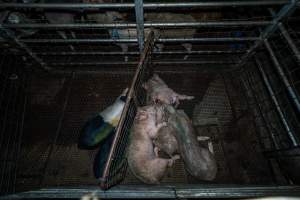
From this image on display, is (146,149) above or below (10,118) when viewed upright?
below

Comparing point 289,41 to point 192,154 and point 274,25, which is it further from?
point 192,154

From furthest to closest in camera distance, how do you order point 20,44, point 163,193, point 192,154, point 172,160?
point 172,160
point 20,44
point 192,154
point 163,193

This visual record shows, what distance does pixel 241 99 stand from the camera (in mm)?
4570

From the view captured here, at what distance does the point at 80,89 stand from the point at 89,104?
17.0 inches

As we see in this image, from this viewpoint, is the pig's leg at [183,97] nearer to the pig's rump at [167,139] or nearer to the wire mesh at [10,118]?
the pig's rump at [167,139]

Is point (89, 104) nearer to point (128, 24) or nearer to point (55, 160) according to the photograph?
point (55, 160)

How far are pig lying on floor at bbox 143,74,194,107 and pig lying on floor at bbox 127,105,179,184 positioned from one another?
26cm

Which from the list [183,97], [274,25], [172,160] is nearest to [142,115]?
[172,160]

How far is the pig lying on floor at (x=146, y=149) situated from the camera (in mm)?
3389

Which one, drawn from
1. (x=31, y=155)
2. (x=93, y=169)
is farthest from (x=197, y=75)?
(x=31, y=155)

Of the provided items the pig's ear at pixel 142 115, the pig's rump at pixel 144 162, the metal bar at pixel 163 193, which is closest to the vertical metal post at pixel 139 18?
the pig's ear at pixel 142 115

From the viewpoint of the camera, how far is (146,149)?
3457 millimetres

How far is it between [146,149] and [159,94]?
1069 mm

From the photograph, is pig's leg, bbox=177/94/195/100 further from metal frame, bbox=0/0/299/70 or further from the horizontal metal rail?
the horizontal metal rail
